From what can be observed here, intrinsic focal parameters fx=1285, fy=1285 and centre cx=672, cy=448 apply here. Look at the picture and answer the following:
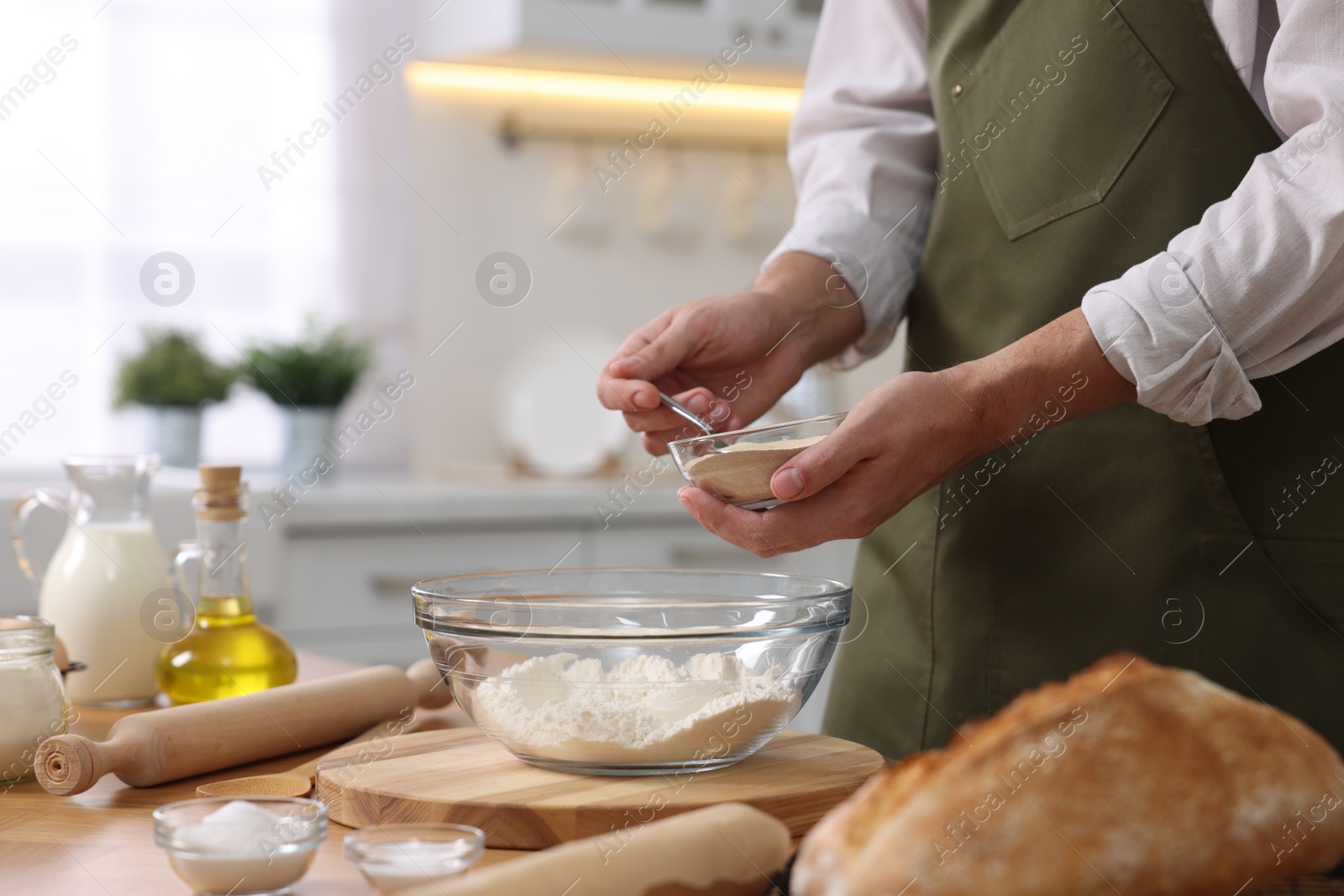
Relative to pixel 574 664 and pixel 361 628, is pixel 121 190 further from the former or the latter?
pixel 574 664

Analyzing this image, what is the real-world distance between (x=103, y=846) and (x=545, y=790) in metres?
0.23

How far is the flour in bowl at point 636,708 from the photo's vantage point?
706 mm

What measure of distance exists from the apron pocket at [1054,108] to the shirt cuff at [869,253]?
0.09 m

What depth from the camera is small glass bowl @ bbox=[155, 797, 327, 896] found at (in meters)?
0.55

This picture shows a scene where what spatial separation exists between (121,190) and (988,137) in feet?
6.57

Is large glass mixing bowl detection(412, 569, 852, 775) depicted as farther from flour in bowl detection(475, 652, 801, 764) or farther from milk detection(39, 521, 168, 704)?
milk detection(39, 521, 168, 704)

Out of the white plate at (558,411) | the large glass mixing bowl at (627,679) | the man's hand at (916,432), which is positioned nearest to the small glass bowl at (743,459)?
the man's hand at (916,432)

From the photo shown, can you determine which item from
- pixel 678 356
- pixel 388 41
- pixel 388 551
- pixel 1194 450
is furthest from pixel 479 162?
pixel 1194 450

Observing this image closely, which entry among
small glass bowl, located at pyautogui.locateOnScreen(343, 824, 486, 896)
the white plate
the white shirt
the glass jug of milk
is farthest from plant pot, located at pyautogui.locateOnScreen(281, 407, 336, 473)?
small glass bowl, located at pyautogui.locateOnScreen(343, 824, 486, 896)

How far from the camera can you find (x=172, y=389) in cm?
236

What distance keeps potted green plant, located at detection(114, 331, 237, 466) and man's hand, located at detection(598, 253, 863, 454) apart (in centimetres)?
150

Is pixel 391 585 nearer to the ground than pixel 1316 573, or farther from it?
nearer to the ground

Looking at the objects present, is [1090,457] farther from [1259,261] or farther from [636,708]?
[636,708]

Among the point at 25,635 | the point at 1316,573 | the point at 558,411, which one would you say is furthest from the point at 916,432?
the point at 558,411
